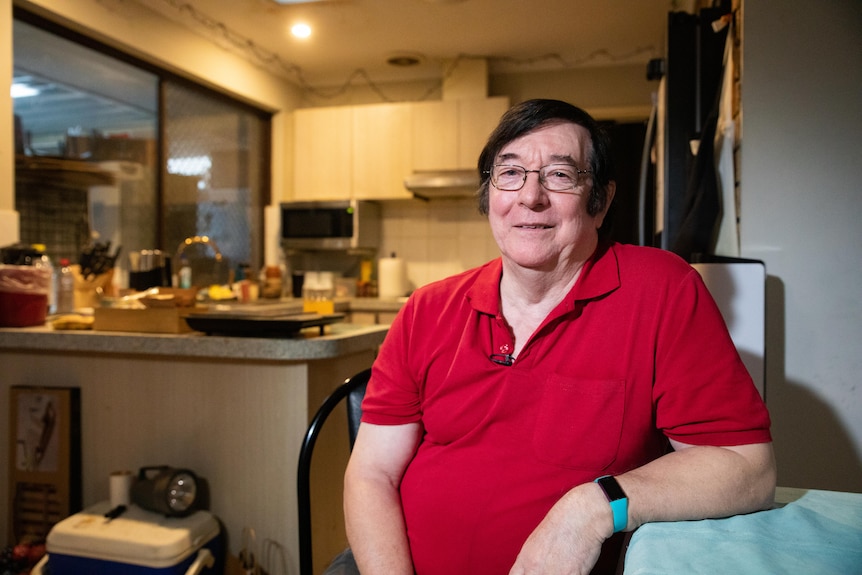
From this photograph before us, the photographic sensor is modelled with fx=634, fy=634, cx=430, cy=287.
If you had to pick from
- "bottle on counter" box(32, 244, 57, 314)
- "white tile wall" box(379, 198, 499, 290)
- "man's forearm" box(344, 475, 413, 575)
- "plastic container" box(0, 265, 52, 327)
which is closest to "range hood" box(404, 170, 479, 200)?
"white tile wall" box(379, 198, 499, 290)

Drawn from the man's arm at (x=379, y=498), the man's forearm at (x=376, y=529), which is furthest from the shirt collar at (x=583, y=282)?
the man's forearm at (x=376, y=529)

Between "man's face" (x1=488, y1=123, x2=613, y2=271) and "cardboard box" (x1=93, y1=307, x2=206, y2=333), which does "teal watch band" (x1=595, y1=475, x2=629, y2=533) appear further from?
"cardboard box" (x1=93, y1=307, x2=206, y2=333)

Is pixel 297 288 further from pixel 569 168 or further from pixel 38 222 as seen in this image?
pixel 569 168

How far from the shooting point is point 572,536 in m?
0.87

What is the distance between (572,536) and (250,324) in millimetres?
1305

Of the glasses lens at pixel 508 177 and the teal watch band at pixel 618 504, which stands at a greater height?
the glasses lens at pixel 508 177

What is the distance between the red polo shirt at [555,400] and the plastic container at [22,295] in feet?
5.48

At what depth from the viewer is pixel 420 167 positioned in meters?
4.31

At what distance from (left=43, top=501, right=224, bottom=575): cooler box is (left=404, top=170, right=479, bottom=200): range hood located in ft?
8.62

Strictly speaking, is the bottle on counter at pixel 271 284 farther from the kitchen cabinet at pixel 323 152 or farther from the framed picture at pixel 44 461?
the framed picture at pixel 44 461

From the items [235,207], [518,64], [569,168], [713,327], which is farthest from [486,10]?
[713,327]

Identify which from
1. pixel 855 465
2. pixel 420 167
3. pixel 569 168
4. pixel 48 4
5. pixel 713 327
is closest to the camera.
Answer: pixel 713 327

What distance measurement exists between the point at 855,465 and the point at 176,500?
5.80 feet

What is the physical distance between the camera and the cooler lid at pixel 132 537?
1685 mm
